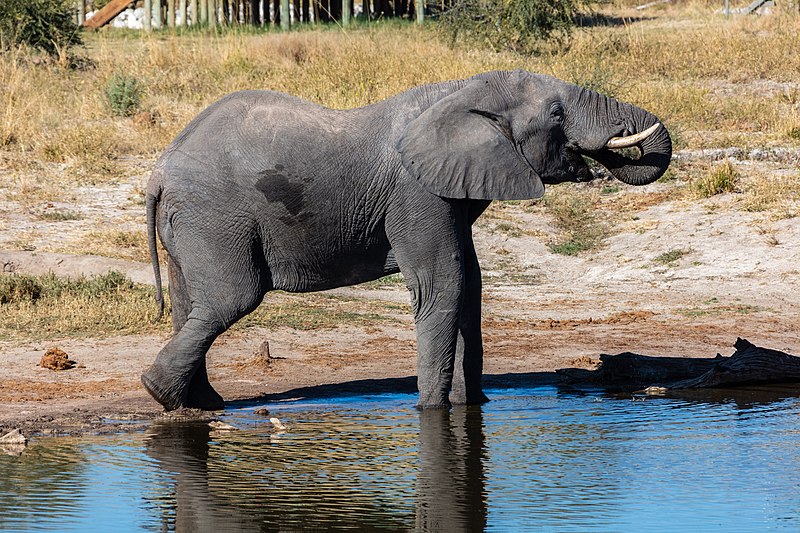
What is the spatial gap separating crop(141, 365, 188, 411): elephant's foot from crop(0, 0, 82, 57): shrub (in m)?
13.0

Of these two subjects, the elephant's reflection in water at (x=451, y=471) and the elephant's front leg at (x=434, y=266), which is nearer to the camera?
the elephant's reflection in water at (x=451, y=471)

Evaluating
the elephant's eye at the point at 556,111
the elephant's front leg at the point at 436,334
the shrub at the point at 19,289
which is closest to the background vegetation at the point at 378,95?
the shrub at the point at 19,289

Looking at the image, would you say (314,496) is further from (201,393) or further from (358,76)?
(358,76)

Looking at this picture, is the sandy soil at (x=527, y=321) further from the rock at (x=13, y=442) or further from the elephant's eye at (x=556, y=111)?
the elephant's eye at (x=556, y=111)

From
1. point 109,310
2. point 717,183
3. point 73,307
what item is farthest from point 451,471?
point 717,183

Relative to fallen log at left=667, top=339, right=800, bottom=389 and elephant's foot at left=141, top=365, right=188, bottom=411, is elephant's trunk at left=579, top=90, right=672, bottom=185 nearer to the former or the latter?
fallen log at left=667, top=339, right=800, bottom=389

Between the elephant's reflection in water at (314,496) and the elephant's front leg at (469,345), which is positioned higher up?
the elephant's front leg at (469,345)

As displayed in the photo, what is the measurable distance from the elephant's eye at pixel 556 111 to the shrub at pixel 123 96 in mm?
10418

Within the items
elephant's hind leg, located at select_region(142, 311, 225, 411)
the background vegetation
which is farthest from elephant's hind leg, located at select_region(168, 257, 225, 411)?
the background vegetation

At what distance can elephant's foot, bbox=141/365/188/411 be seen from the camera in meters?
7.63

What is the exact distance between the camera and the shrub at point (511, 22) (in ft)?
69.3

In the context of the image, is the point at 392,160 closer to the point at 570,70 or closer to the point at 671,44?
the point at 570,70

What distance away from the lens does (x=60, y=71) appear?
1914 cm

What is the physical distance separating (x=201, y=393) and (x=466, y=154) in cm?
219
